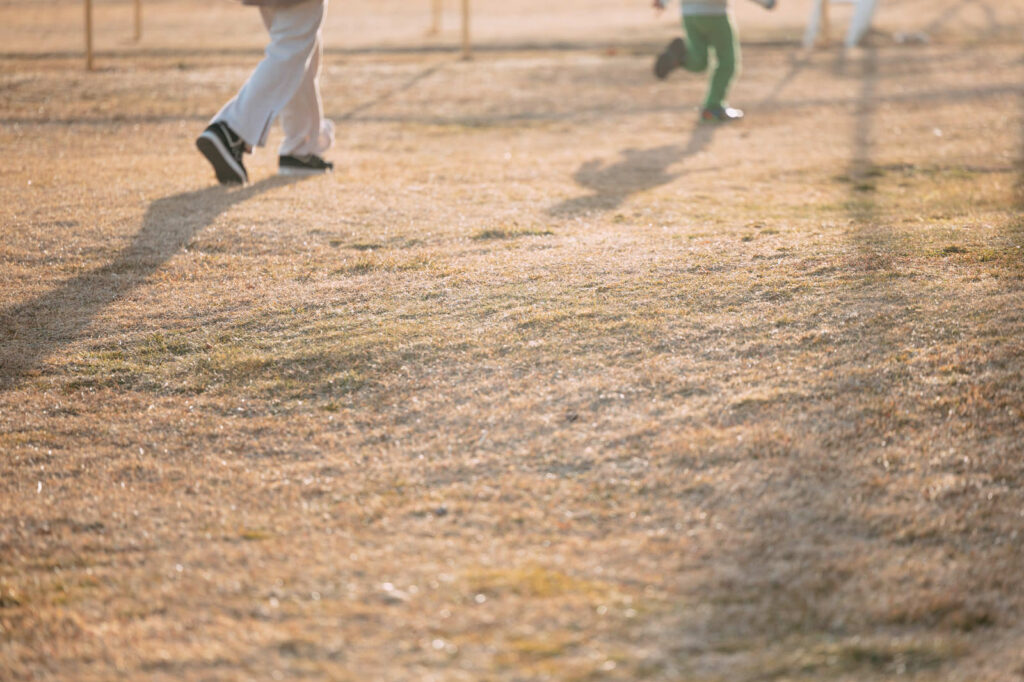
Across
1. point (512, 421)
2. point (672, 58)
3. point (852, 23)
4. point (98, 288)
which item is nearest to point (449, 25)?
point (852, 23)

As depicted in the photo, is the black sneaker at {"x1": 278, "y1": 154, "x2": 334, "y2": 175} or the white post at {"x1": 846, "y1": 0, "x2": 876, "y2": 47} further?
the white post at {"x1": 846, "y1": 0, "x2": 876, "y2": 47}

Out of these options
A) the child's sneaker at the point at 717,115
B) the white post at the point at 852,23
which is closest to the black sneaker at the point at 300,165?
the child's sneaker at the point at 717,115

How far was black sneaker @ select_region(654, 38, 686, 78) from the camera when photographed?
303 inches

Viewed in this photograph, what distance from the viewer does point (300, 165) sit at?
5422 mm

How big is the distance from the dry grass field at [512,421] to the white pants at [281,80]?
36 centimetres

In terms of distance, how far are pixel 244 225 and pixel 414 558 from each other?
2565mm

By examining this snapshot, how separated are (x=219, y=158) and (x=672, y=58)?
3.92 meters

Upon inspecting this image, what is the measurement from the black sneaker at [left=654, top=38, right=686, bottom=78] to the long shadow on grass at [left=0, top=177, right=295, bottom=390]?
391 cm

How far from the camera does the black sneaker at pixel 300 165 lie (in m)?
5.40

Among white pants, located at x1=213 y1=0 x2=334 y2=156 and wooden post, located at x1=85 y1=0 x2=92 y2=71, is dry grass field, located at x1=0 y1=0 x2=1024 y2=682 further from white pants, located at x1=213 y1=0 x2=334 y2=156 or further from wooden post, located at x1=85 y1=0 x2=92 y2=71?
wooden post, located at x1=85 y1=0 x2=92 y2=71

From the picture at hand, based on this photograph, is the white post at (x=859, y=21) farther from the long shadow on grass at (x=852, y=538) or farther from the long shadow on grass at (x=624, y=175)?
the long shadow on grass at (x=852, y=538)

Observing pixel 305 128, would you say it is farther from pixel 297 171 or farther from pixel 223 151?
pixel 223 151

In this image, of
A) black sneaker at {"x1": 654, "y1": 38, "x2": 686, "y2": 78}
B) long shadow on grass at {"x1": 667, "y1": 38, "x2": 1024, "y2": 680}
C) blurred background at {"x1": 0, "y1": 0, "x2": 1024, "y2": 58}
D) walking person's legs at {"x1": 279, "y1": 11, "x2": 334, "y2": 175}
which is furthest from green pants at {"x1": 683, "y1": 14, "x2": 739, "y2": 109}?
long shadow on grass at {"x1": 667, "y1": 38, "x2": 1024, "y2": 680}

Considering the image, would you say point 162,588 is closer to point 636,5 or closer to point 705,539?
point 705,539
